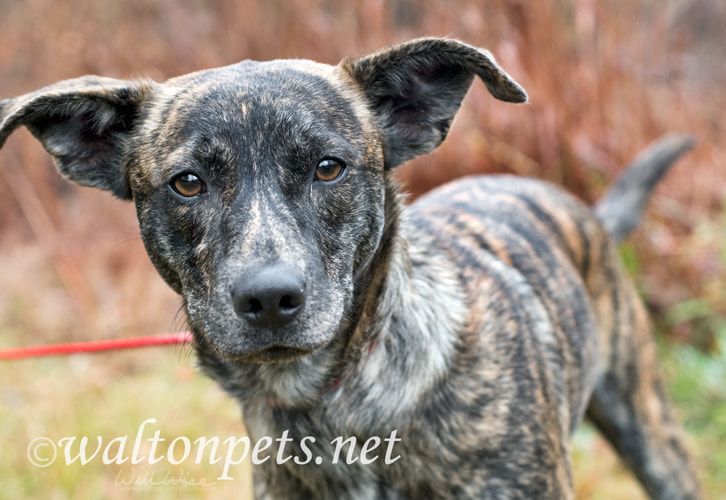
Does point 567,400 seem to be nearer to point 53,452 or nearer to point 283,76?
point 283,76

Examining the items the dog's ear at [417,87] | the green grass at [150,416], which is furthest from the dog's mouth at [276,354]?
the green grass at [150,416]

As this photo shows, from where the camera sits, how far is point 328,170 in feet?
7.97

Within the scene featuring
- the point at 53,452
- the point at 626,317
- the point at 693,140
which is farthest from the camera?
the point at 53,452

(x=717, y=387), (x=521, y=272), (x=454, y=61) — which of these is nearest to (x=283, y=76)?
(x=454, y=61)

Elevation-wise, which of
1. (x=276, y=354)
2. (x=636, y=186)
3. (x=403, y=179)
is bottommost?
(x=403, y=179)

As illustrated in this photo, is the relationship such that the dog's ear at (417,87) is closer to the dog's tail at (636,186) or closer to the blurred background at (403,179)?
the dog's tail at (636,186)

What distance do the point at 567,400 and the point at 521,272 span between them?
538 millimetres

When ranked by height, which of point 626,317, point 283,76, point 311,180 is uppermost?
point 283,76

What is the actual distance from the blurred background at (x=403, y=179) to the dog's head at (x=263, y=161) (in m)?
2.21

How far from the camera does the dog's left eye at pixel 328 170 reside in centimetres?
242

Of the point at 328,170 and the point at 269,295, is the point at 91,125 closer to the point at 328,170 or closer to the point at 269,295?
the point at 328,170

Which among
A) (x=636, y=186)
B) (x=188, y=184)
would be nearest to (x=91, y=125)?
(x=188, y=184)

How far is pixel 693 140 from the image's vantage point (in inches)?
166

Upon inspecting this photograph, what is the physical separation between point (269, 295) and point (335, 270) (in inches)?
12.1
